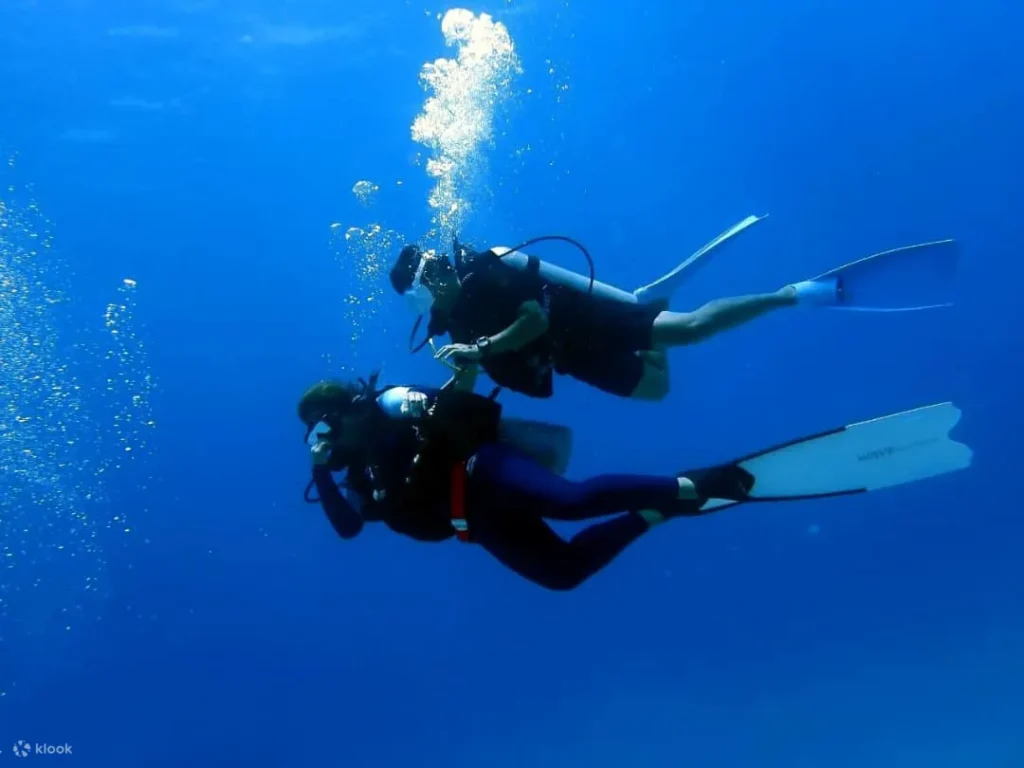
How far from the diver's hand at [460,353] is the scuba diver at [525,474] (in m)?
0.19

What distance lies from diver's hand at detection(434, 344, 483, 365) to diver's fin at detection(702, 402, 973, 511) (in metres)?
1.65

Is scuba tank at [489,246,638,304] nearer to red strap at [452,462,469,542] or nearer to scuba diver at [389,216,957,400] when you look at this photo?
scuba diver at [389,216,957,400]

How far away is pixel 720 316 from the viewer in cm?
505

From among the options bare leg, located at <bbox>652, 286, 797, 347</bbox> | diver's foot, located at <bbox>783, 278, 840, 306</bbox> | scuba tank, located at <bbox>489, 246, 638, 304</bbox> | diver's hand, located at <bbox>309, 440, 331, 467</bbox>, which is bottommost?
diver's hand, located at <bbox>309, 440, 331, 467</bbox>

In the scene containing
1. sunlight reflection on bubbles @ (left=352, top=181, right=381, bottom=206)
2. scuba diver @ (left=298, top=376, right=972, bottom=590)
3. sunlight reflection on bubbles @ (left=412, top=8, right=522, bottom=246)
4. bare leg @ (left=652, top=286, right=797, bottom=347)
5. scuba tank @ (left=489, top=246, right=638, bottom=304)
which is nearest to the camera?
scuba diver @ (left=298, top=376, right=972, bottom=590)

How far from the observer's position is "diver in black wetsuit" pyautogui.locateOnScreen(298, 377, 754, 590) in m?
4.14

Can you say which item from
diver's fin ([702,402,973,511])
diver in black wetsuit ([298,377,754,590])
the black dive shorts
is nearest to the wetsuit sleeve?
diver in black wetsuit ([298,377,754,590])

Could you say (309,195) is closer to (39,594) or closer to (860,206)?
(860,206)

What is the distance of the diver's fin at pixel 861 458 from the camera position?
14.1 ft

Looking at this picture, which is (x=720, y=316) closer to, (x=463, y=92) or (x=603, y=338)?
(x=603, y=338)

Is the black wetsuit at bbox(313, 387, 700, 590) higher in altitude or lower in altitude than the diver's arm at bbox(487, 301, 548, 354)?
lower

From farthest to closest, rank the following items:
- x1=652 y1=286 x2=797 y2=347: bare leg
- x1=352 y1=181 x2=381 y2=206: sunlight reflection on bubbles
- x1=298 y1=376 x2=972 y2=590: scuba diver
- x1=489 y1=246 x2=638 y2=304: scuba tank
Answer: x1=352 y1=181 x2=381 y2=206: sunlight reflection on bubbles < x1=652 y1=286 x2=797 y2=347: bare leg < x1=489 y1=246 x2=638 y2=304: scuba tank < x1=298 y1=376 x2=972 y2=590: scuba diver

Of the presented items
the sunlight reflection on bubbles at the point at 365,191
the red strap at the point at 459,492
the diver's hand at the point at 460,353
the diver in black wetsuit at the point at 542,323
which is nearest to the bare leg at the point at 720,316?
A: the diver in black wetsuit at the point at 542,323

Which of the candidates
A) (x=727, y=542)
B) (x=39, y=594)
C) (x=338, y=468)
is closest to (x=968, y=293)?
(x=727, y=542)
